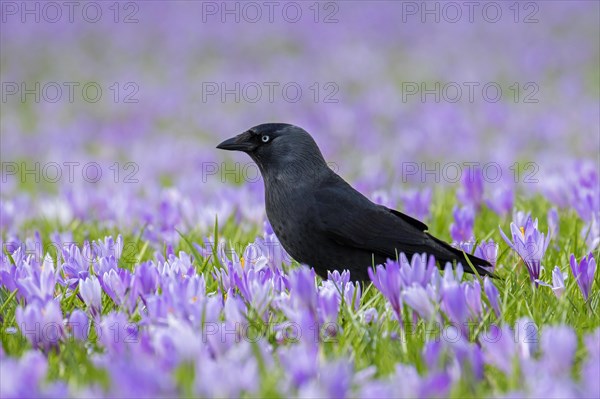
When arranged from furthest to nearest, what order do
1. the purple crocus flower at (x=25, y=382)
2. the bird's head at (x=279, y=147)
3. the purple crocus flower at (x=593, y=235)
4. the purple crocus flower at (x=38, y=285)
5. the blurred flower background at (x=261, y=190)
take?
the bird's head at (x=279, y=147) < the purple crocus flower at (x=593, y=235) < the purple crocus flower at (x=38, y=285) < the blurred flower background at (x=261, y=190) < the purple crocus flower at (x=25, y=382)

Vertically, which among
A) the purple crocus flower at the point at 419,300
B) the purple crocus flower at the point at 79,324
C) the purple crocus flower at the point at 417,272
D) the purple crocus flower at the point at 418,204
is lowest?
the purple crocus flower at the point at 418,204

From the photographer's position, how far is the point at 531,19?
23281 mm

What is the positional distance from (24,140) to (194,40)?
9.77 metres

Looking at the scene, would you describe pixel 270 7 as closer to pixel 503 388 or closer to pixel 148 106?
pixel 148 106

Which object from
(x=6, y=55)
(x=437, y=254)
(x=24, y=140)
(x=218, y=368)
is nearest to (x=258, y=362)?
(x=218, y=368)

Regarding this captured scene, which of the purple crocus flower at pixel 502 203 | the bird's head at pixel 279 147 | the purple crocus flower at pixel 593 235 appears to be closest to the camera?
the purple crocus flower at pixel 593 235

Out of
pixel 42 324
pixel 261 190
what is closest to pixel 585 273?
pixel 42 324

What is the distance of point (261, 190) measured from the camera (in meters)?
7.15

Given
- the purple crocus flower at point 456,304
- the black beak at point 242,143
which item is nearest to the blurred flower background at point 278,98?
the black beak at point 242,143

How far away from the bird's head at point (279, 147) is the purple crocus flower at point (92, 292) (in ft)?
5.47

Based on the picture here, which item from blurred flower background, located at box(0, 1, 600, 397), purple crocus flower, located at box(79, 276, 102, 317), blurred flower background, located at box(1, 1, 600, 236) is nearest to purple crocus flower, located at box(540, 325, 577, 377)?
blurred flower background, located at box(0, 1, 600, 397)

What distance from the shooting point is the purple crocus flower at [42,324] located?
285 centimetres

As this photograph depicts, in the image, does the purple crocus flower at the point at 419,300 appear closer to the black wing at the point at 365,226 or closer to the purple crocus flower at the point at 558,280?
the purple crocus flower at the point at 558,280

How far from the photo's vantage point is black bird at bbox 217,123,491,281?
438 cm
